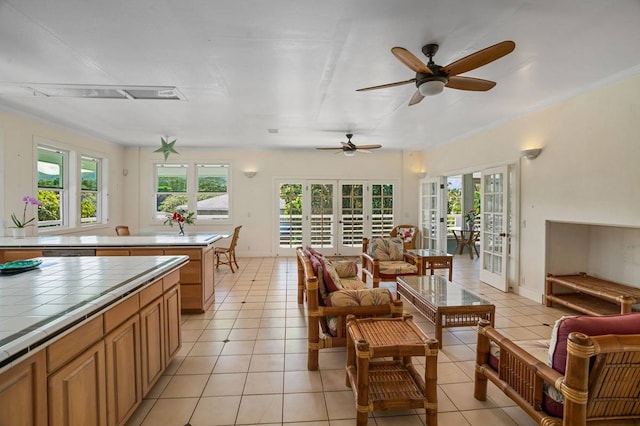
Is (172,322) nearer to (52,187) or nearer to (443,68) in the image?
(443,68)

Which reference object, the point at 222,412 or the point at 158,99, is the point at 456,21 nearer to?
the point at 222,412

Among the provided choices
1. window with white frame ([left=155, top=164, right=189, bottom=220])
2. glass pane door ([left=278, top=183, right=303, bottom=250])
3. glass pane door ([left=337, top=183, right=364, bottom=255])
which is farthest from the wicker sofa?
window with white frame ([left=155, top=164, right=189, bottom=220])

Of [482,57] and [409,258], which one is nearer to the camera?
[482,57]

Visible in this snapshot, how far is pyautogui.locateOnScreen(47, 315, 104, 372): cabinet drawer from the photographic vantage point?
4.11 feet

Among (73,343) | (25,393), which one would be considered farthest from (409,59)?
(25,393)

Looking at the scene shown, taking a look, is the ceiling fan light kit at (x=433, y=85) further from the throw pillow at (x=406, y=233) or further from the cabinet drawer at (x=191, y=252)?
the throw pillow at (x=406, y=233)

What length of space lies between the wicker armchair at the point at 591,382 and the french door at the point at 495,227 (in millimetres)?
3369

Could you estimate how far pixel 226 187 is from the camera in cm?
746

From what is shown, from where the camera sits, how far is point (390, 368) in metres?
2.29

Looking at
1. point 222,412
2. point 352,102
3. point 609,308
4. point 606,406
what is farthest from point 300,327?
point 609,308

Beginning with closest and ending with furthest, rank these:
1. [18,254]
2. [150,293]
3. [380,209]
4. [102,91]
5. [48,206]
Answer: [150,293] → [18,254] → [102,91] → [48,206] → [380,209]

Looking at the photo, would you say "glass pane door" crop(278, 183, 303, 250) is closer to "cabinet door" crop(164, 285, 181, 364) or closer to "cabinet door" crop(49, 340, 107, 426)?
"cabinet door" crop(164, 285, 181, 364)

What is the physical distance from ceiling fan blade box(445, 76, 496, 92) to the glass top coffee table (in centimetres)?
201

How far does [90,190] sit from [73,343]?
6046 mm
